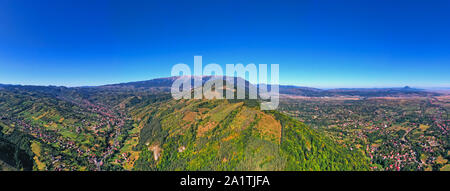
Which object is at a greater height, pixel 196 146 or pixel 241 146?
pixel 241 146

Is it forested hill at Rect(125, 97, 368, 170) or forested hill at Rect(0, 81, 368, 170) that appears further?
forested hill at Rect(0, 81, 368, 170)

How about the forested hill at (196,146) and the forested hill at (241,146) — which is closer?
the forested hill at (241,146)

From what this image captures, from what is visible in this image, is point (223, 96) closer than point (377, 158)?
No

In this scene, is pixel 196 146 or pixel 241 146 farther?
pixel 196 146

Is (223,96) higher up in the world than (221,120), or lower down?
higher up
